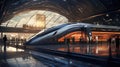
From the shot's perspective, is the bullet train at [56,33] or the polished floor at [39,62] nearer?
the polished floor at [39,62]

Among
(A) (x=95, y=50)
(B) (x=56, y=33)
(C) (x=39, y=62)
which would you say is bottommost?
(C) (x=39, y=62)

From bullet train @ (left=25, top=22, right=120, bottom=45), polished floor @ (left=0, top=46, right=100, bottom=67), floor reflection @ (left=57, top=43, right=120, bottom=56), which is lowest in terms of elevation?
polished floor @ (left=0, top=46, right=100, bottom=67)

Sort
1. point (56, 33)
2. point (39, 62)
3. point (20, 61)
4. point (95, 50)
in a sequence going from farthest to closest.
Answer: point (56, 33)
point (95, 50)
point (20, 61)
point (39, 62)

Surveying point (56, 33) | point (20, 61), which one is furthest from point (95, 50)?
point (56, 33)

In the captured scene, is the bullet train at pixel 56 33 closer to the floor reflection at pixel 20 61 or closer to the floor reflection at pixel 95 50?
the floor reflection at pixel 95 50

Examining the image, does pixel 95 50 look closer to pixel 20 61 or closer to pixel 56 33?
pixel 20 61

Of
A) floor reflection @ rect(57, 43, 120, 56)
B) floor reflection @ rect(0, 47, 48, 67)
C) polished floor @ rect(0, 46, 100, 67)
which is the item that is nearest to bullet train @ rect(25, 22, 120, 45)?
floor reflection @ rect(57, 43, 120, 56)

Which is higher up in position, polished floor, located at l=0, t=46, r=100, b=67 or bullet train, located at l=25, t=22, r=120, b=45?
bullet train, located at l=25, t=22, r=120, b=45

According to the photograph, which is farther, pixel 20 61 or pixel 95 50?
A: pixel 95 50

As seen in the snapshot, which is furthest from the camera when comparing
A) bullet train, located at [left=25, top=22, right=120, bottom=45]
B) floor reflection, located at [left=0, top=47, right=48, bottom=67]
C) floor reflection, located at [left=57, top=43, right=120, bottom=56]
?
bullet train, located at [left=25, top=22, right=120, bottom=45]

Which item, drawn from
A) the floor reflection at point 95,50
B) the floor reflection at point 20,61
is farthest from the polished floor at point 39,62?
the floor reflection at point 95,50

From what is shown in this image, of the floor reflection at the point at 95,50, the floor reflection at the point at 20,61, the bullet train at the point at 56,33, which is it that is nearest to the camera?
the floor reflection at the point at 20,61

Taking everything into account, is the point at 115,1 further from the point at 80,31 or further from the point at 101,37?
the point at 80,31

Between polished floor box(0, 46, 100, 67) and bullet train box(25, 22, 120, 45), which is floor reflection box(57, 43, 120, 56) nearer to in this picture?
polished floor box(0, 46, 100, 67)
